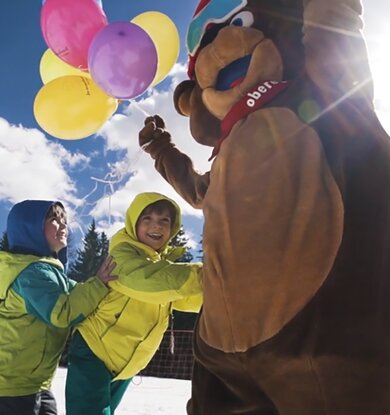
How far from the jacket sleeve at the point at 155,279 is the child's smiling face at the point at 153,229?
234 mm

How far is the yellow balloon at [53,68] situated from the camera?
2527mm

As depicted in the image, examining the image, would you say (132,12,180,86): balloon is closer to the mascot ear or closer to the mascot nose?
the mascot ear

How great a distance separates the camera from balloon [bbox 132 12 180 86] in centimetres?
244

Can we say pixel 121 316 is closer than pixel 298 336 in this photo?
No

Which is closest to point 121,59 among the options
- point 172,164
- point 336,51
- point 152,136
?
point 152,136

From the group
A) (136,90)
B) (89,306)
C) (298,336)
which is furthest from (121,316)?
(298,336)

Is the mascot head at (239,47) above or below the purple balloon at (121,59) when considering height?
below

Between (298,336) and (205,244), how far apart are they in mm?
323

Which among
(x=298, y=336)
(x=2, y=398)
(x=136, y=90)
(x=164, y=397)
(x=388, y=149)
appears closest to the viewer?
(x=298, y=336)

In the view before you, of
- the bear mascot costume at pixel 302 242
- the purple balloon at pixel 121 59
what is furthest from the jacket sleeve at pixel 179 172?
the bear mascot costume at pixel 302 242

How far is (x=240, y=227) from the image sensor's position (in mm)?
1241

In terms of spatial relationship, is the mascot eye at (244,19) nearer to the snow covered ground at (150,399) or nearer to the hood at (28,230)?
the hood at (28,230)

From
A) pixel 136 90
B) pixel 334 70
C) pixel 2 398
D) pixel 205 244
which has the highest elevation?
pixel 136 90

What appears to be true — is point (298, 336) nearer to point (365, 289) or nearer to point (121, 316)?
point (365, 289)
